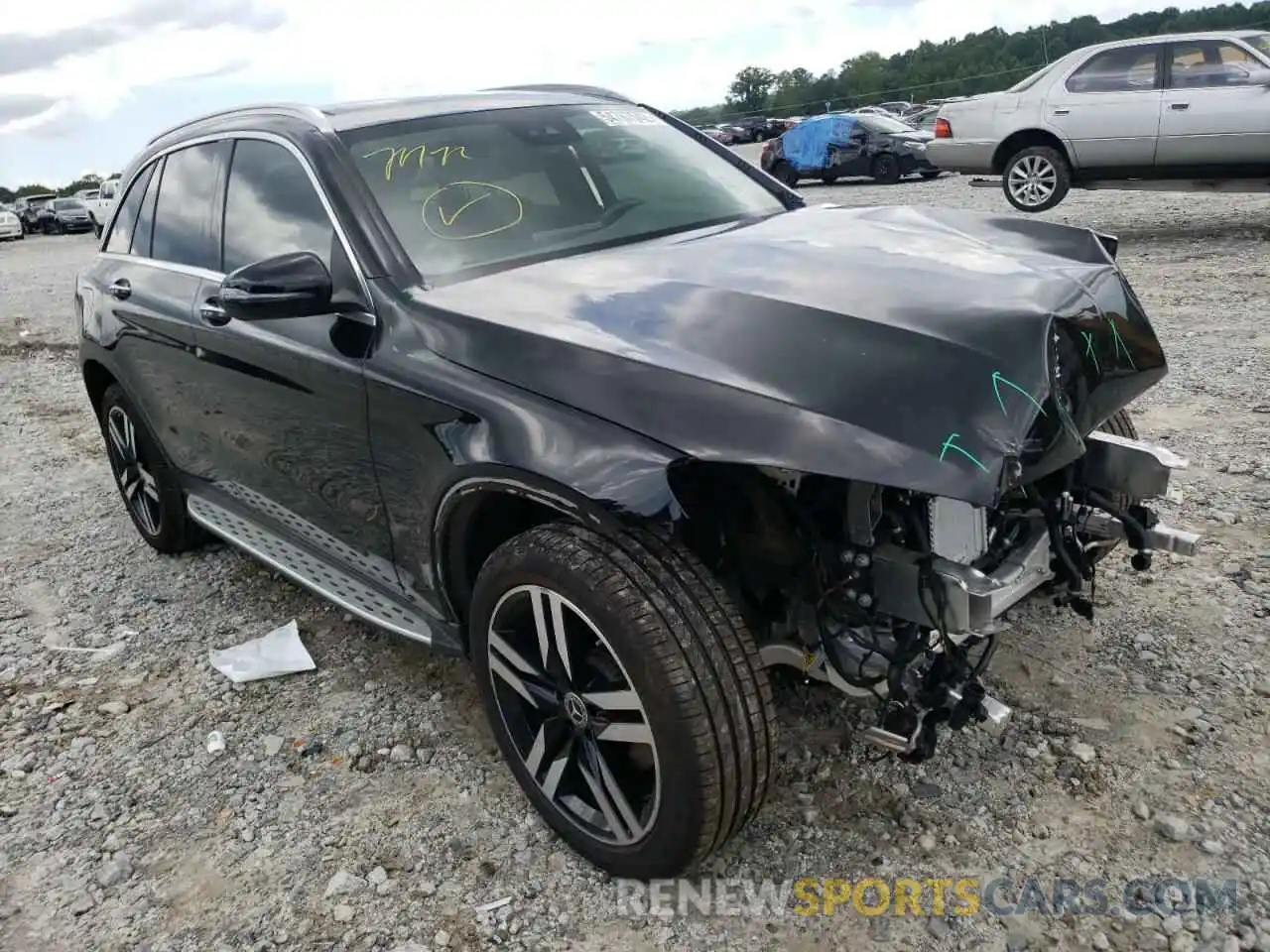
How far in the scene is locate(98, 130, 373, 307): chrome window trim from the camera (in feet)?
8.92

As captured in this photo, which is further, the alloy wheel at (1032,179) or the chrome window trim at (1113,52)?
the alloy wheel at (1032,179)

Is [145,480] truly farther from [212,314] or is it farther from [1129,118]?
[1129,118]

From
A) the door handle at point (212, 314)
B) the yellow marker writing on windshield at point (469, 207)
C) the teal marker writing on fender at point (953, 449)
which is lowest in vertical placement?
the teal marker writing on fender at point (953, 449)

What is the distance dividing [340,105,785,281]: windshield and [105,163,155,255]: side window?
162 centimetres

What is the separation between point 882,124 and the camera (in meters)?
19.1

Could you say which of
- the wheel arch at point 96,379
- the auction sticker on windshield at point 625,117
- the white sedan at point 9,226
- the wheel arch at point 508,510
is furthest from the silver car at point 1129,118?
the white sedan at point 9,226

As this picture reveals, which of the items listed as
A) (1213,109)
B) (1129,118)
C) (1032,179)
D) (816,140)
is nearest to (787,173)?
(816,140)

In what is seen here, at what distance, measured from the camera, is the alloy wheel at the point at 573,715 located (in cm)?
223

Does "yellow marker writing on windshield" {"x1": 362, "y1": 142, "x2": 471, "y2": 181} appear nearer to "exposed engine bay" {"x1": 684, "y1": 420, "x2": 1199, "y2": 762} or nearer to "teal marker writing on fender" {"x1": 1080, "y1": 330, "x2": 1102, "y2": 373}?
"exposed engine bay" {"x1": 684, "y1": 420, "x2": 1199, "y2": 762}

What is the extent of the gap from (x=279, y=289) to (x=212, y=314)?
0.74m

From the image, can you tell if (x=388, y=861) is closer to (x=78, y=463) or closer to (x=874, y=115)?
(x=78, y=463)

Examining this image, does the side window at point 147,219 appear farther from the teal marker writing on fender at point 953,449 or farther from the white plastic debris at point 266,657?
the teal marker writing on fender at point 953,449

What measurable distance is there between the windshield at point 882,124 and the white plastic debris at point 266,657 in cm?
1760

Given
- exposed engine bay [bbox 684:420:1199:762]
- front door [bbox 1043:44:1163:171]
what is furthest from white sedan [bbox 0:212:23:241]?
exposed engine bay [bbox 684:420:1199:762]
